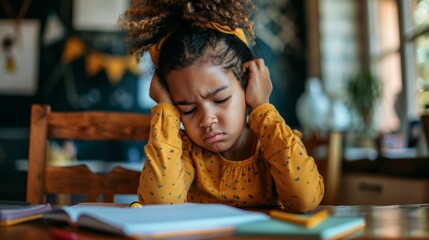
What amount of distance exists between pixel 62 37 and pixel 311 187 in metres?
3.29

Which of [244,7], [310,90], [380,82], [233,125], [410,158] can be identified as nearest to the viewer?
[233,125]

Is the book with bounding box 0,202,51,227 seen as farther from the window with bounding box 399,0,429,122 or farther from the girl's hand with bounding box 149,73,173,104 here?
the window with bounding box 399,0,429,122

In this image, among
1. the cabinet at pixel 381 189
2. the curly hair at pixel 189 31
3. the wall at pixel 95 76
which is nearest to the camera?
the curly hair at pixel 189 31

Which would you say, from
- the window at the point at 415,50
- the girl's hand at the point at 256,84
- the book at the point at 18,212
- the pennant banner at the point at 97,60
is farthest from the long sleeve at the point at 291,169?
the pennant banner at the point at 97,60

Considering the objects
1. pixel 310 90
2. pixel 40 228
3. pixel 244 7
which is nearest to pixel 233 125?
pixel 244 7

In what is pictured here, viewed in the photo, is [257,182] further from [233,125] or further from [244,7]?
[244,7]

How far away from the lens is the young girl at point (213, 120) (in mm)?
860

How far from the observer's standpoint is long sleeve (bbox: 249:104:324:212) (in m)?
0.82

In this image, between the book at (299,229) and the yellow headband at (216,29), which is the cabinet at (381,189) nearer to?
the yellow headband at (216,29)

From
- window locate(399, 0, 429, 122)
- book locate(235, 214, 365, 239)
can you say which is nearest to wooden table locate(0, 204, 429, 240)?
book locate(235, 214, 365, 239)

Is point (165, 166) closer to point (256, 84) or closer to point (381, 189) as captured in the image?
point (256, 84)

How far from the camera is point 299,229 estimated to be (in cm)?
52

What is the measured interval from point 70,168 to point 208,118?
467mm

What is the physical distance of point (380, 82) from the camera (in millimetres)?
2771
